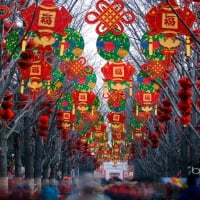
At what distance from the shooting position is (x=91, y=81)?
2038cm

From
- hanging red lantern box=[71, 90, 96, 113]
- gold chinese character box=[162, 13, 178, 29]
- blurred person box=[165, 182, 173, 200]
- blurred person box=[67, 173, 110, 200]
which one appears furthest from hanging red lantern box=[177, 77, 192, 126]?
blurred person box=[67, 173, 110, 200]

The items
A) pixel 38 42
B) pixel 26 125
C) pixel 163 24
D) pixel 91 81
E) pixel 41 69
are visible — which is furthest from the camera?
pixel 26 125

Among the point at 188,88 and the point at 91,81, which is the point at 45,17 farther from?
the point at 91,81

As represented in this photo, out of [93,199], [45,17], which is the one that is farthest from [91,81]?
[93,199]

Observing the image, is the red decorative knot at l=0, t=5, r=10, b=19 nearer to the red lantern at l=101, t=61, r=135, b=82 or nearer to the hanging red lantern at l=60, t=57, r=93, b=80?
the red lantern at l=101, t=61, r=135, b=82

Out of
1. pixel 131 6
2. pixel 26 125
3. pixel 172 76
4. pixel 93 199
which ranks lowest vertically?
pixel 93 199

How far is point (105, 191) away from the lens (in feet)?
49.6

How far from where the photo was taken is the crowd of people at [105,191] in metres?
7.41

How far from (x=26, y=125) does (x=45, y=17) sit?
10.8 metres

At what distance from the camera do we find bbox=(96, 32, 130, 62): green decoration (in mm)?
14008

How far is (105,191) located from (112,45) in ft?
12.3

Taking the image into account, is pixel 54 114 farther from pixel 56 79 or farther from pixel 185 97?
pixel 185 97

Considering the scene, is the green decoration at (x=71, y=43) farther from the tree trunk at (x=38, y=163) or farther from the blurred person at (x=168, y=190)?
the tree trunk at (x=38, y=163)

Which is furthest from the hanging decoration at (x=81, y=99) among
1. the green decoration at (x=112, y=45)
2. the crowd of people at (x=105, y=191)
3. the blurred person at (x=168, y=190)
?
the green decoration at (x=112, y=45)
